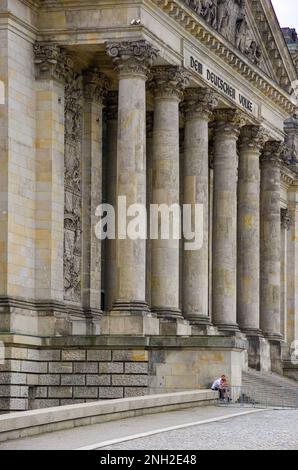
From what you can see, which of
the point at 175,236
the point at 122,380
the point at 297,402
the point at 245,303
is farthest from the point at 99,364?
the point at 245,303

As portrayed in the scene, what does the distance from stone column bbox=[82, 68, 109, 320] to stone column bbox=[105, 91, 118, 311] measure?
9.40 ft

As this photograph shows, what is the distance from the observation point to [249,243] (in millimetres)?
79562

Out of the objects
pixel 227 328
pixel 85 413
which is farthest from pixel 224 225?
pixel 85 413

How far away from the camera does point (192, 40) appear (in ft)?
226

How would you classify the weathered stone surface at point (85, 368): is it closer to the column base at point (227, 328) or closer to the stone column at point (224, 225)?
the column base at point (227, 328)

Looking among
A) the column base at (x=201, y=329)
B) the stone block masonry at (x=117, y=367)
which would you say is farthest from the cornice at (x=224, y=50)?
the stone block masonry at (x=117, y=367)

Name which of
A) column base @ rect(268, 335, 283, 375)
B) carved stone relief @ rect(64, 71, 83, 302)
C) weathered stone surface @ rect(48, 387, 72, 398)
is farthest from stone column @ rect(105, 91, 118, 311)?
column base @ rect(268, 335, 283, 375)

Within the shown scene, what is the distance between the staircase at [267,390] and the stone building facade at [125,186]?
1.99 m

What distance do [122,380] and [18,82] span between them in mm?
12250

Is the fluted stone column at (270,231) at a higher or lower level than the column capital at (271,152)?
lower

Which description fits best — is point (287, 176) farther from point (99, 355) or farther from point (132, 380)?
point (132, 380)

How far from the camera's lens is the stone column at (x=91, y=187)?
6525 centimetres

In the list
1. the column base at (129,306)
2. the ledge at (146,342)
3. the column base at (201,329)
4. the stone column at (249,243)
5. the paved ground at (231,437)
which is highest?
the stone column at (249,243)

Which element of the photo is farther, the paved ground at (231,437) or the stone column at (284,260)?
the stone column at (284,260)
